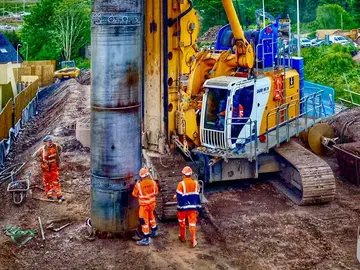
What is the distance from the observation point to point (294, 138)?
1816 centimetres

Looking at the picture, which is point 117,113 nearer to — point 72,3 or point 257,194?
point 257,194

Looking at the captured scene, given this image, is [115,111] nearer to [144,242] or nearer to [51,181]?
[144,242]

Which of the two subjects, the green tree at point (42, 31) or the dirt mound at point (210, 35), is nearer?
the green tree at point (42, 31)

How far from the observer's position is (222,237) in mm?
12898

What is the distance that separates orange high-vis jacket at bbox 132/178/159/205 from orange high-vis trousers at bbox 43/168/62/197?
3.83m

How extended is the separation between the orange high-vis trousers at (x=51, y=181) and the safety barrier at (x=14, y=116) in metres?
5.92

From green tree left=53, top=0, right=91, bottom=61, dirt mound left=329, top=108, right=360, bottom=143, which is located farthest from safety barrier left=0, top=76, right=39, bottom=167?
green tree left=53, top=0, right=91, bottom=61

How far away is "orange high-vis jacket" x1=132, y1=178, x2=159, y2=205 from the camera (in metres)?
12.1

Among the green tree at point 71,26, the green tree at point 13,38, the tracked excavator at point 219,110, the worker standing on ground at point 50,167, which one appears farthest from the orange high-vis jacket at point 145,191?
the green tree at point 13,38

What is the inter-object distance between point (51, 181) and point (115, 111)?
4.22 m

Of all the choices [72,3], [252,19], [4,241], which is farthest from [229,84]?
[252,19]

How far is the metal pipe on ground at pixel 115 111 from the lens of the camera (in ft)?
39.2

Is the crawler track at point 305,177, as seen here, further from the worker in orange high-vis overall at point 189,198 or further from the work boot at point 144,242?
the work boot at point 144,242

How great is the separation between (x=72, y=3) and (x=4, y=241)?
174 ft
